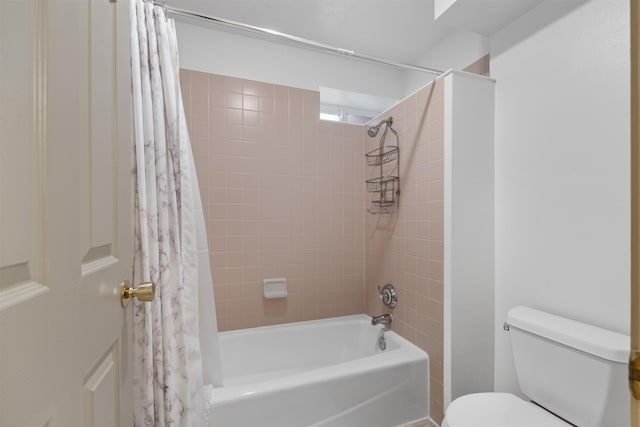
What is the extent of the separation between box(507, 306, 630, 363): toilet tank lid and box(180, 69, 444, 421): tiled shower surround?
0.46m

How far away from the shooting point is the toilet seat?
113 centimetres

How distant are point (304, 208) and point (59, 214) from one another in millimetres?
1898

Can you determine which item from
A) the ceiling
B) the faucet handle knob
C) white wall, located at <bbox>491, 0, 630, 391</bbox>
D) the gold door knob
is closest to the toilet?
white wall, located at <bbox>491, 0, 630, 391</bbox>

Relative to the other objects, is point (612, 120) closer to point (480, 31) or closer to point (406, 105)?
point (480, 31)

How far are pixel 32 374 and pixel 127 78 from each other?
0.73 meters

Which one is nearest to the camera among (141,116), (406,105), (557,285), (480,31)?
(141,116)

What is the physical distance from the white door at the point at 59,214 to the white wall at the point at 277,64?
1556 millimetres

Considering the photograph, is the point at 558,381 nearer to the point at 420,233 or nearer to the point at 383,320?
the point at 420,233

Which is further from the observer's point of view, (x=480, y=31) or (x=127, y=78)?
(x=480, y=31)

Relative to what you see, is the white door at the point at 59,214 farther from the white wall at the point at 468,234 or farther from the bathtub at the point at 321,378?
the white wall at the point at 468,234

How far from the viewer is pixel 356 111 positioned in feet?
9.04

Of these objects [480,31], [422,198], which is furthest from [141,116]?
[480,31]

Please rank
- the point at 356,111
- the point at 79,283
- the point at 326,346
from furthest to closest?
the point at 356,111 → the point at 326,346 → the point at 79,283

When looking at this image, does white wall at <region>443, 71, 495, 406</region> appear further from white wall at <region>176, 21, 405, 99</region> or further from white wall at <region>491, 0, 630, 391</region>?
white wall at <region>176, 21, 405, 99</region>
